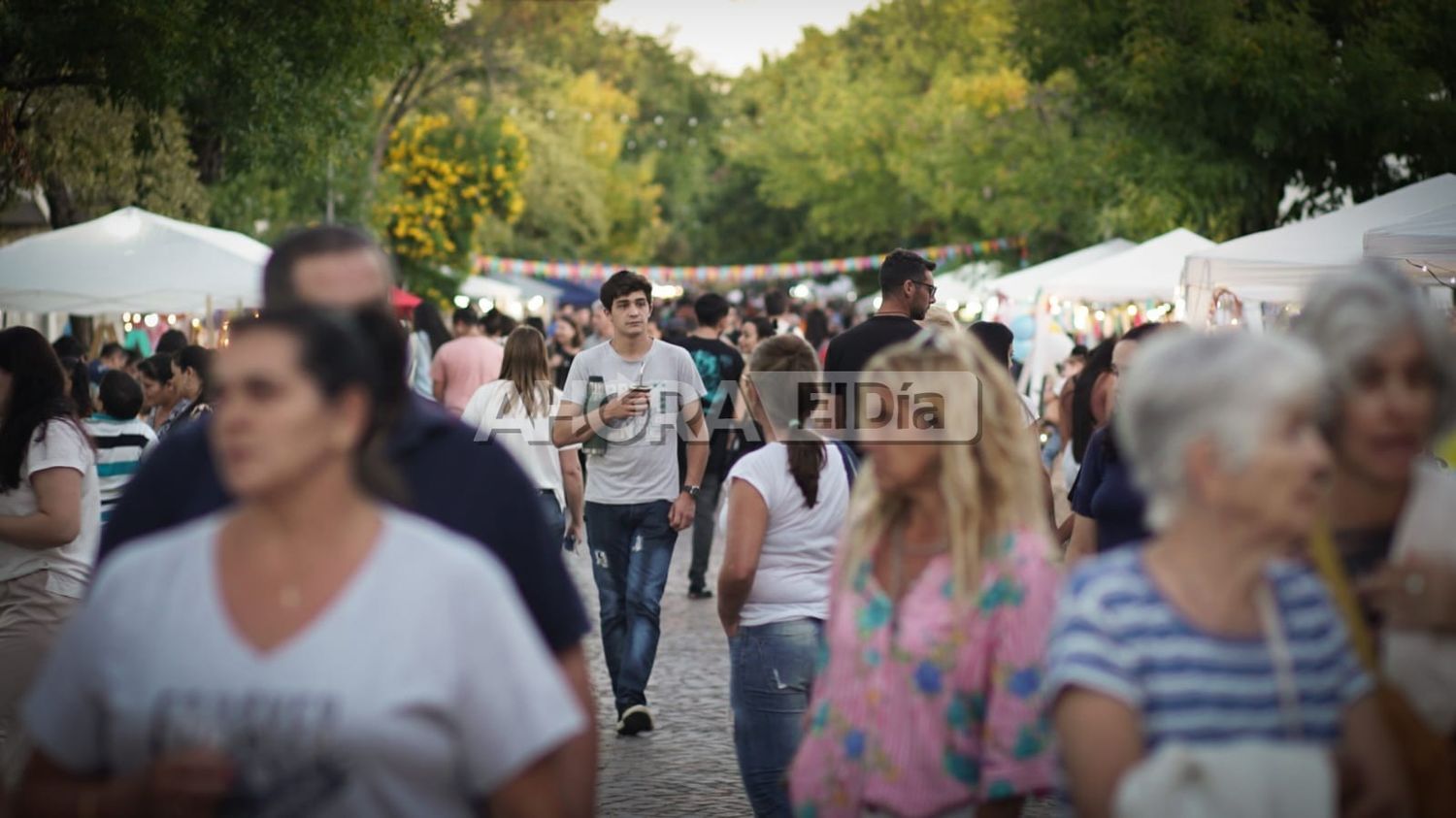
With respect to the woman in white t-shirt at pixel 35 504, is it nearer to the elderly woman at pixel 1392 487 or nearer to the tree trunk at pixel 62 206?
the elderly woman at pixel 1392 487

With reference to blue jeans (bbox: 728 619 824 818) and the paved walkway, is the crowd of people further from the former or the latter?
the paved walkway

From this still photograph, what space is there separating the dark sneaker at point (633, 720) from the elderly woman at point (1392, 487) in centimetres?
570

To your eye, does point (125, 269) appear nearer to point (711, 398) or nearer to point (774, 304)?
point (711, 398)

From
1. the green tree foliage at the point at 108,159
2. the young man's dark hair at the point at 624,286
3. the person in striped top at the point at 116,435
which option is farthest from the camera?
the green tree foliage at the point at 108,159

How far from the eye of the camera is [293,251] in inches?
129

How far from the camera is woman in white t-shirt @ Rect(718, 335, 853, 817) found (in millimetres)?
5707

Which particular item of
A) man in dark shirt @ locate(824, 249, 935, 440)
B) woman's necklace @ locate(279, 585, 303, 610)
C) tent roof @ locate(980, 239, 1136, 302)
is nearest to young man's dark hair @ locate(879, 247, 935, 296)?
man in dark shirt @ locate(824, 249, 935, 440)

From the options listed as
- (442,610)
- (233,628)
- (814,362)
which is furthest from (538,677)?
(814,362)

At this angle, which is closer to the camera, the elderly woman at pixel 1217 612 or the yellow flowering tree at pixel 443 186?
the elderly woman at pixel 1217 612

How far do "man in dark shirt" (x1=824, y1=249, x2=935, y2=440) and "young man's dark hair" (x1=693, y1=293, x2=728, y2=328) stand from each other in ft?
12.7

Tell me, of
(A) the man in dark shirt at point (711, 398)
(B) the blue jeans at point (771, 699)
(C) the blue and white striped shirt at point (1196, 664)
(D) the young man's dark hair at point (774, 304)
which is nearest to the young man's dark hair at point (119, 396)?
(B) the blue jeans at point (771, 699)

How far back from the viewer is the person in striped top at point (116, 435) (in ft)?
25.9

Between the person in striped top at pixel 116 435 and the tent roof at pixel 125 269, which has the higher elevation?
the tent roof at pixel 125 269

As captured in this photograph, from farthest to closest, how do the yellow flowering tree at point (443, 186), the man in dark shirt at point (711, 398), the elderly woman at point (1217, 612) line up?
1. the yellow flowering tree at point (443, 186)
2. the man in dark shirt at point (711, 398)
3. the elderly woman at point (1217, 612)
